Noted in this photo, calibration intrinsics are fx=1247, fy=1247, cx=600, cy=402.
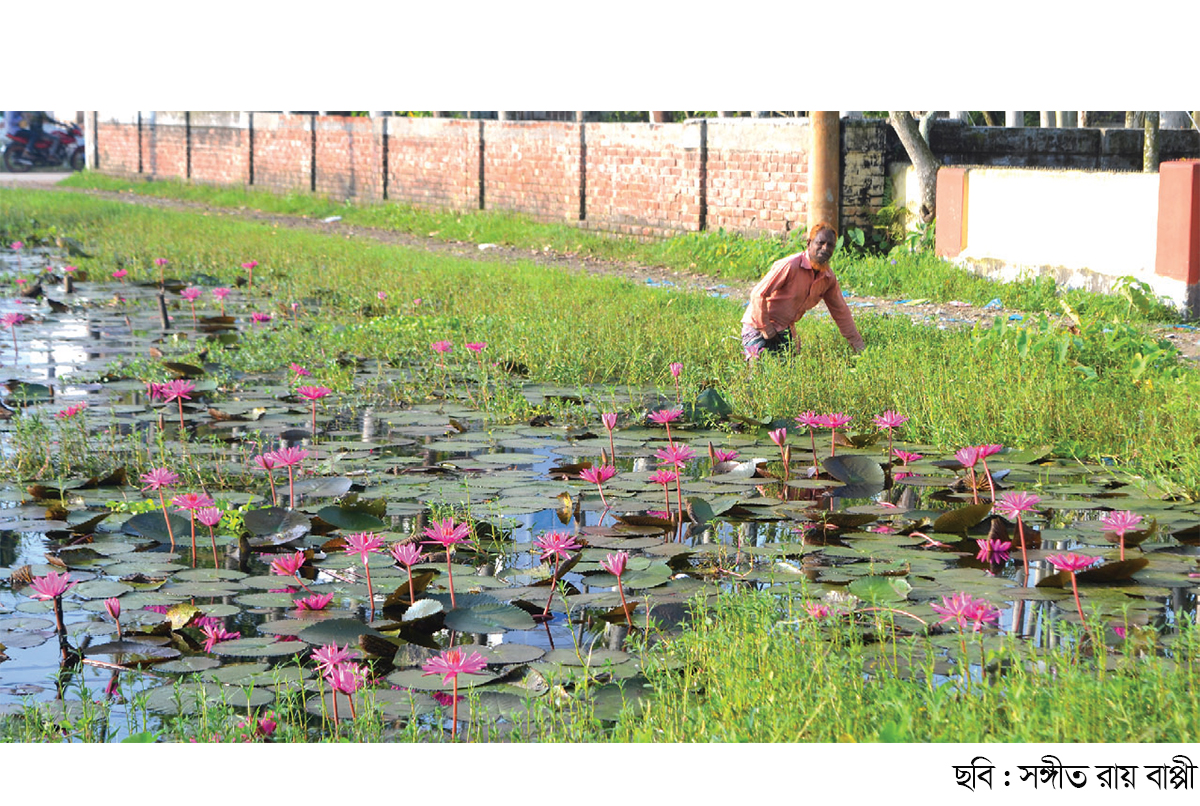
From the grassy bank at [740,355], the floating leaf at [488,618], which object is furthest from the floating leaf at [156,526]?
the grassy bank at [740,355]

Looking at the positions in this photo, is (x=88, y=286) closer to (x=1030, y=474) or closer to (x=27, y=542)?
(x=27, y=542)

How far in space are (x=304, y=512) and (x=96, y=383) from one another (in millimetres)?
3380

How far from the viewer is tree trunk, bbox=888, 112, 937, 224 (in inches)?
481

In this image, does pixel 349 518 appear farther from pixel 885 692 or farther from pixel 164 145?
pixel 164 145

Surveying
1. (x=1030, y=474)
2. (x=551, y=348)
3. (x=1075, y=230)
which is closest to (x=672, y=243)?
(x=1075, y=230)

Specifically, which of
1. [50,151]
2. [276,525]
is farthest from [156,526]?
[50,151]

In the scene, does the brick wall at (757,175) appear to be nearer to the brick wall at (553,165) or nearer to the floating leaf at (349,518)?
the brick wall at (553,165)

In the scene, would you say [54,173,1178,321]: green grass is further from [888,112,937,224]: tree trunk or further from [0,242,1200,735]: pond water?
[0,242,1200,735]: pond water

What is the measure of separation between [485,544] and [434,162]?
53.1 feet

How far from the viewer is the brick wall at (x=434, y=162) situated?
Answer: 18844 millimetres

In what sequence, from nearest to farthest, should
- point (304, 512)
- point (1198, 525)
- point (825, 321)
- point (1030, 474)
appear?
1. point (1198, 525)
2. point (304, 512)
3. point (1030, 474)
4. point (825, 321)

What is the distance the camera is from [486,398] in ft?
21.3

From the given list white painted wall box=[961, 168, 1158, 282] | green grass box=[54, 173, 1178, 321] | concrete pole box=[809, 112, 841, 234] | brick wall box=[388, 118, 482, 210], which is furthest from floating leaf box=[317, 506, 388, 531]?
brick wall box=[388, 118, 482, 210]

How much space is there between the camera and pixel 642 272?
13.2 metres
